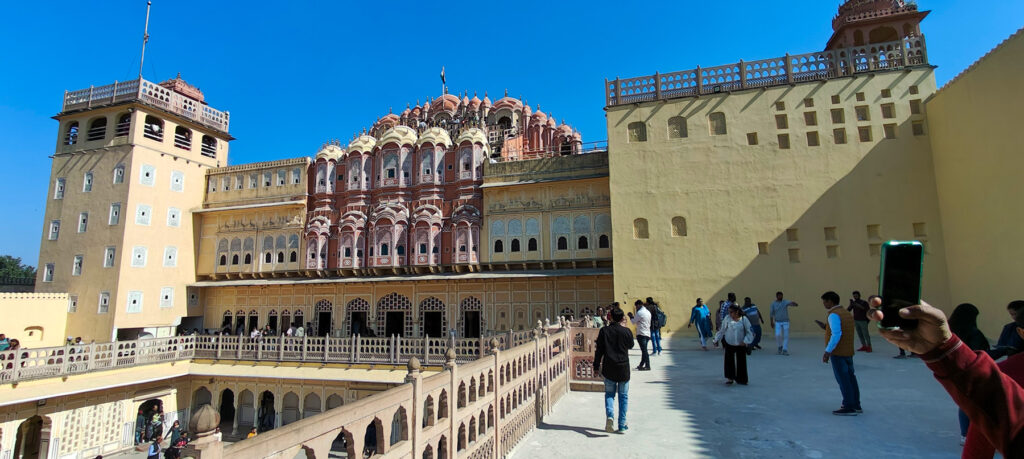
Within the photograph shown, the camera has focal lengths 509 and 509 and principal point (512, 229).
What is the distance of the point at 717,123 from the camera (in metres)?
17.7

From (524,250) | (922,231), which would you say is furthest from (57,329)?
(922,231)

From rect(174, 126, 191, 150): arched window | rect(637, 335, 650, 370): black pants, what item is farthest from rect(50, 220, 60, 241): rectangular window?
rect(637, 335, 650, 370): black pants

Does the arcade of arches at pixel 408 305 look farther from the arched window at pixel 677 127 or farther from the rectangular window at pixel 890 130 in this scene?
the rectangular window at pixel 890 130

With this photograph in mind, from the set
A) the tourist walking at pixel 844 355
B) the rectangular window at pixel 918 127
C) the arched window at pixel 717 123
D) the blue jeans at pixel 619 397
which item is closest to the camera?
the blue jeans at pixel 619 397

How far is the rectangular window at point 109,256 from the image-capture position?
22250mm

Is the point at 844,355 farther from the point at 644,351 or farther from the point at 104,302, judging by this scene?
the point at 104,302

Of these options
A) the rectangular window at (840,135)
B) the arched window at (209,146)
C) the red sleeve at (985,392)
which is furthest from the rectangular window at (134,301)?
the rectangular window at (840,135)

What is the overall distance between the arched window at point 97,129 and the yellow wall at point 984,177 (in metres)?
33.4

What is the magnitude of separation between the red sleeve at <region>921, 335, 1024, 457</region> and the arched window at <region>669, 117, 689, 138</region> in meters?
17.2

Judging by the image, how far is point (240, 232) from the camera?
24.8 m

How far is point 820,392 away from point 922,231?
1197 cm

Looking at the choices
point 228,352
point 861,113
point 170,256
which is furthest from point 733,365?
point 170,256

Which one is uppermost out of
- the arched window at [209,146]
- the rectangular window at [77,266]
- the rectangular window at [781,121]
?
the arched window at [209,146]

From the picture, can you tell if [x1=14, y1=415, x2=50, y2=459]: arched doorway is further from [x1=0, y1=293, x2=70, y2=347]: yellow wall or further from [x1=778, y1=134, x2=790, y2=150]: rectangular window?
[x1=778, y1=134, x2=790, y2=150]: rectangular window
